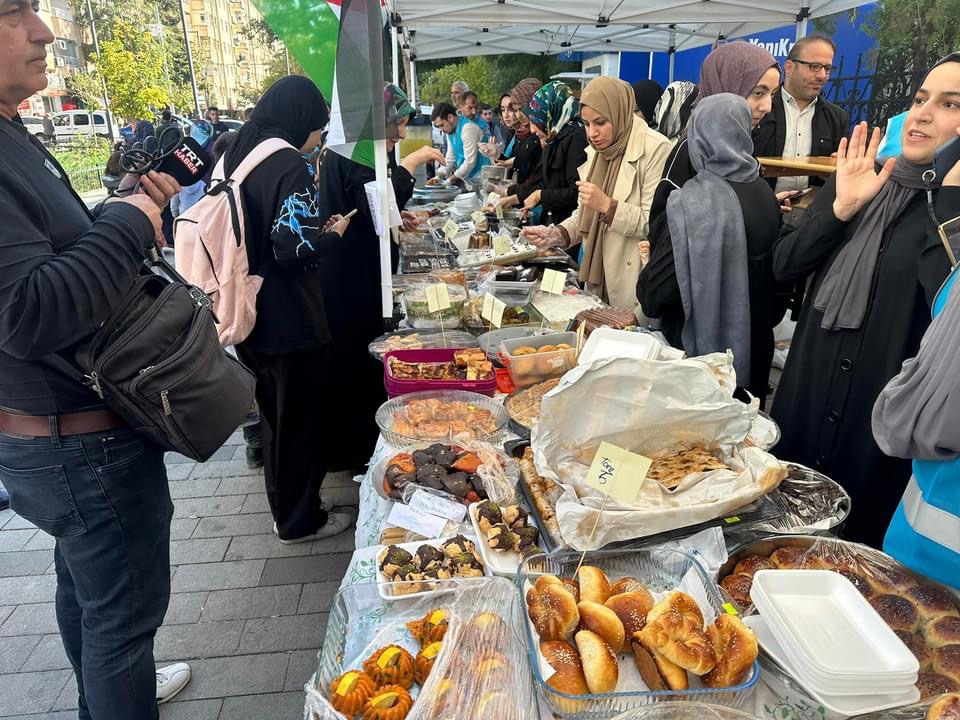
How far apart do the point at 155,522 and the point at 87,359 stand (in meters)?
0.51

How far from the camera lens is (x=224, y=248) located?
234 cm

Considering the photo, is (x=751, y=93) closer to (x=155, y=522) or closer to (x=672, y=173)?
(x=672, y=173)

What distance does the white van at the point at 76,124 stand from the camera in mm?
16828

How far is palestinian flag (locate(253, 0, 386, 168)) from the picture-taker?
2309 mm

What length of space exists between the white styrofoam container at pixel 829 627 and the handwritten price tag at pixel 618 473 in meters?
0.29

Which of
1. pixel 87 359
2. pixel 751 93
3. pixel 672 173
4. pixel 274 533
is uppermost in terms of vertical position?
pixel 751 93

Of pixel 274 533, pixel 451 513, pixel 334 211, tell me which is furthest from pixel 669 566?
pixel 334 211

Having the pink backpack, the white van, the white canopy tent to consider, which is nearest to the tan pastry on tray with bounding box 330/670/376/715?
the pink backpack

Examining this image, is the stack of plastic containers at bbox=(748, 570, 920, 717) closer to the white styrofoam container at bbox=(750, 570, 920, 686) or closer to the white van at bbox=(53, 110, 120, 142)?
the white styrofoam container at bbox=(750, 570, 920, 686)

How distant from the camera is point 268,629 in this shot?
7.98 feet

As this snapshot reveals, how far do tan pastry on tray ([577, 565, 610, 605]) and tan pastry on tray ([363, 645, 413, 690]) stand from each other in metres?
0.35

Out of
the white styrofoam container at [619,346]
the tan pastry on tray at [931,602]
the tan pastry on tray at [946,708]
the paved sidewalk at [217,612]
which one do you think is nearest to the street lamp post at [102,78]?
the paved sidewalk at [217,612]

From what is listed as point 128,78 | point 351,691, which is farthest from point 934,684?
point 128,78

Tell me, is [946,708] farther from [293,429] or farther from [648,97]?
[648,97]
